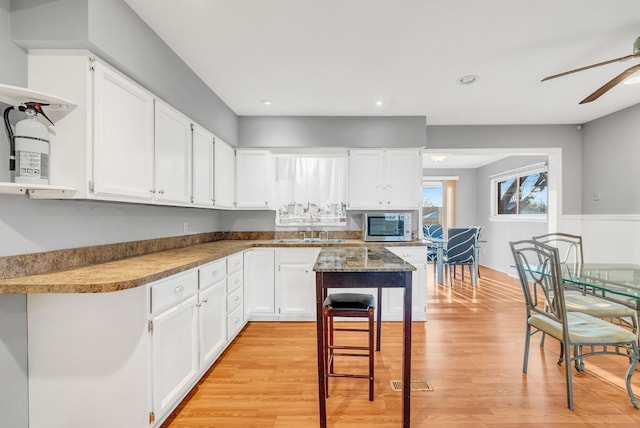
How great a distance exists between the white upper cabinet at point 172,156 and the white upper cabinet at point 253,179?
3.77ft

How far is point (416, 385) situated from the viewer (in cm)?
217

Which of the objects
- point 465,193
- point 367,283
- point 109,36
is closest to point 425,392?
point 367,283

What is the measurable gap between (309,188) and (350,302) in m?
2.18

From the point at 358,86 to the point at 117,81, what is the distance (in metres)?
2.01

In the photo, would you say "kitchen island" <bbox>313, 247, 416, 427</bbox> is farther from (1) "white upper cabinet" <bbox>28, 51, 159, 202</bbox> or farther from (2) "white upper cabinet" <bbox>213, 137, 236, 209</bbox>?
(2) "white upper cabinet" <bbox>213, 137, 236, 209</bbox>

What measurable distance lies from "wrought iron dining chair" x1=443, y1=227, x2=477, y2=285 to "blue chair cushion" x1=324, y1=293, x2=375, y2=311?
3.50 m

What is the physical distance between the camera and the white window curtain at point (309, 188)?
3.95 meters

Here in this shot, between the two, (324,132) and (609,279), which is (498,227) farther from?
(324,132)

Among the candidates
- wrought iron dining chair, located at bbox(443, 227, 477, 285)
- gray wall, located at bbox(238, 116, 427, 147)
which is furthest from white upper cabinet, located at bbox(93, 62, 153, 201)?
wrought iron dining chair, located at bbox(443, 227, 477, 285)

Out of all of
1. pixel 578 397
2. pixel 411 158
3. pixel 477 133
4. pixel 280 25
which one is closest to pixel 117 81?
pixel 280 25

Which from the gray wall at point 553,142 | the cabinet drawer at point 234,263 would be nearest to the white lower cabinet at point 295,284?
the cabinet drawer at point 234,263

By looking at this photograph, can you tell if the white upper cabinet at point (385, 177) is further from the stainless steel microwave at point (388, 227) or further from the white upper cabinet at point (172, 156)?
the white upper cabinet at point (172, 156)

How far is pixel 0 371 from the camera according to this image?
138 cm

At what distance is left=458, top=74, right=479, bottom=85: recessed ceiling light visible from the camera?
2.72 m
